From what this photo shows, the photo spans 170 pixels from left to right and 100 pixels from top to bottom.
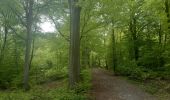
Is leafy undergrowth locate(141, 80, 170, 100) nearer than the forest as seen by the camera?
Yes

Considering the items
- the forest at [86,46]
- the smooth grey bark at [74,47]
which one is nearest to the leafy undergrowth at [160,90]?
the forest at [86,46]

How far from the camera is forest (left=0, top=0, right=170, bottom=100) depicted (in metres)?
14.0

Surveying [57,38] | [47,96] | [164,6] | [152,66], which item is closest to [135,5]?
[164,6]

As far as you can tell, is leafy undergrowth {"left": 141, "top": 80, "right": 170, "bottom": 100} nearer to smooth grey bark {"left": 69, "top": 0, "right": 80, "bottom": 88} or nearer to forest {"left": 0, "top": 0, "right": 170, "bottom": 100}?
forest {"left": 0, "top": 0, "right": 170, "bottom": 100}

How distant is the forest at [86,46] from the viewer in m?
14.0

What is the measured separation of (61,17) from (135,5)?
748 centimetres

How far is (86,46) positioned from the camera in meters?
24.9

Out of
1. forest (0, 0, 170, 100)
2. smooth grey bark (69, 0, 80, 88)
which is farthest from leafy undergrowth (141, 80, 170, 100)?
smooth grey bark (69, 0, 80, 88)

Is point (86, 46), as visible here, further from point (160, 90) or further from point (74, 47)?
point (160, 90)

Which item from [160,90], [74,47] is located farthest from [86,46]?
[160,90]

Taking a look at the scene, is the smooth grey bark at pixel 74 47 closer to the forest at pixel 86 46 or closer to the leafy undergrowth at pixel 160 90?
the forest at pixel 86 46

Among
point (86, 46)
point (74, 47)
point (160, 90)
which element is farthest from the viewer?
point (86, 46)

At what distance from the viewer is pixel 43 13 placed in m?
20.1

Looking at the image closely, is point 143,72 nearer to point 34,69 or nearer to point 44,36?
point 44,36
